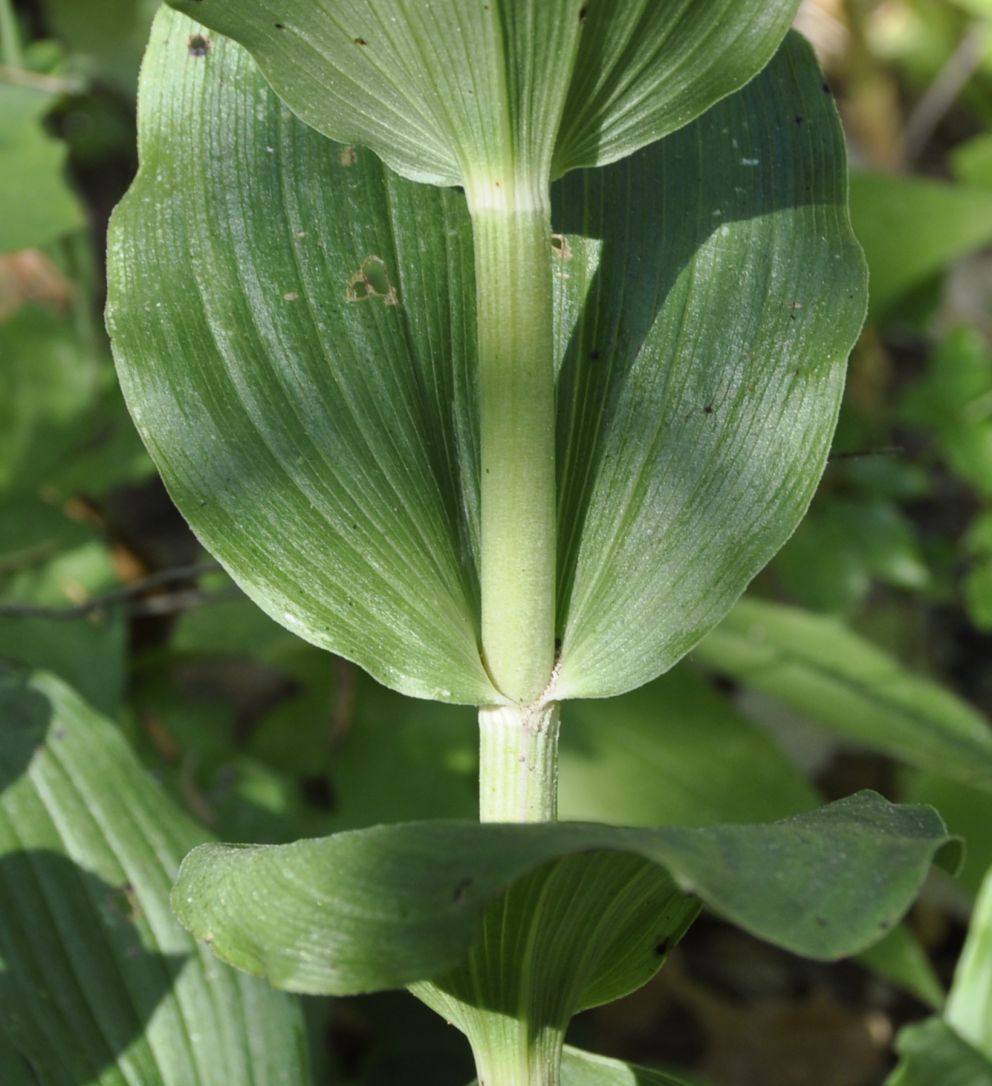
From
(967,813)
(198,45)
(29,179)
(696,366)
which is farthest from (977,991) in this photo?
(29,179)

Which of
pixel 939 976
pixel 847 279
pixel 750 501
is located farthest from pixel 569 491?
pixel 939 976

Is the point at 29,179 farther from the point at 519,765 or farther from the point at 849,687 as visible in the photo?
the point at 849,687

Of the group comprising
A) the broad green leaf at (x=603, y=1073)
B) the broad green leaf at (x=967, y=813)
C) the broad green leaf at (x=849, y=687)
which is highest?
the broad green leaf at (x=603, y=1073)

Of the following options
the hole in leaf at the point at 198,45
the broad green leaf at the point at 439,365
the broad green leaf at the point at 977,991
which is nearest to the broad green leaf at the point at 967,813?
the broad green leaf at the point at 977,991

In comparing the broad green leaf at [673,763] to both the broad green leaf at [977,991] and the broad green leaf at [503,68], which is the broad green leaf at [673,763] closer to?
the broad green leaf at [977,991]

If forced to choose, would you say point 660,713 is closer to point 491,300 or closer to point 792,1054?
point 792,1054

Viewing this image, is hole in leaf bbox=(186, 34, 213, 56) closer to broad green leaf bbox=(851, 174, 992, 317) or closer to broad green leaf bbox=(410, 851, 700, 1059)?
broad green leaf bbox=(410, 851, 700, 1059)
